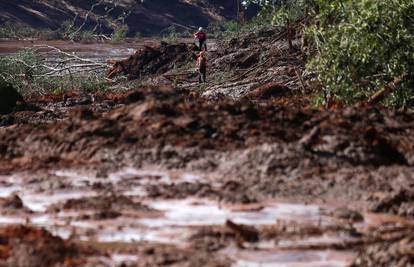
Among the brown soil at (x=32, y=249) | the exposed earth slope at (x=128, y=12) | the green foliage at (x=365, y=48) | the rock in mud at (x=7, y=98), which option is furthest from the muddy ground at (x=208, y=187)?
the exposed earth slope at (x=128, y=12)

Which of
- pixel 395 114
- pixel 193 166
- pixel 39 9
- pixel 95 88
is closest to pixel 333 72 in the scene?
pixel 395 114

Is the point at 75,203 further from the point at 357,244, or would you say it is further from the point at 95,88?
the point at 95,88

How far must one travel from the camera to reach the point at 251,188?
26.0ft

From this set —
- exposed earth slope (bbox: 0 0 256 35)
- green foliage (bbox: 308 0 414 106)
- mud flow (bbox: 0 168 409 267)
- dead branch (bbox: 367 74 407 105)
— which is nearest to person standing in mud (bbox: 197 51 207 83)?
green foliage (bbox: 308 0 414 106)

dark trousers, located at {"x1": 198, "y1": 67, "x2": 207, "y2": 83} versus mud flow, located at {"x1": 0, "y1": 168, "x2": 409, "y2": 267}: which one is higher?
dark trousers, located at {"x1": 198, "y1": 67, "x2": 207, "y2": 83}

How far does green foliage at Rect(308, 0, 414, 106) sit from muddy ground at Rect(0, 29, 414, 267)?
6.65 ft

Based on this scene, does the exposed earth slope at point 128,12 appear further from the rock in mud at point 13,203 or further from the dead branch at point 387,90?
the rock in mud at point 13,203

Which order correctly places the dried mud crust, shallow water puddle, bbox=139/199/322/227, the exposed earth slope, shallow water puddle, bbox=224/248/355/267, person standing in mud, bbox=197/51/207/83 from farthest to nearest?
the exposed earth slope, person standing in mud, bbox=197/51/207/83, the dried mud crust, shallow water puddle, bbox=139/199/322/227, shallow water puddle, bbox=224/248/355/267

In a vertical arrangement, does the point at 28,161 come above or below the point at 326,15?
below

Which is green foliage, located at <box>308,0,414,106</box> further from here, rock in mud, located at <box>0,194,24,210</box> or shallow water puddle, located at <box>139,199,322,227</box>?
rock in mud, located at <box>0,194,24,210</box>

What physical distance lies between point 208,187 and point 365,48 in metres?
5.23

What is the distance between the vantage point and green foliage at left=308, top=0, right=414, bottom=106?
12375 millimetres

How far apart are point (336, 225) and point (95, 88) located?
687 inches

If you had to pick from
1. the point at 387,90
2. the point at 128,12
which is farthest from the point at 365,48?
the point at 128,12
